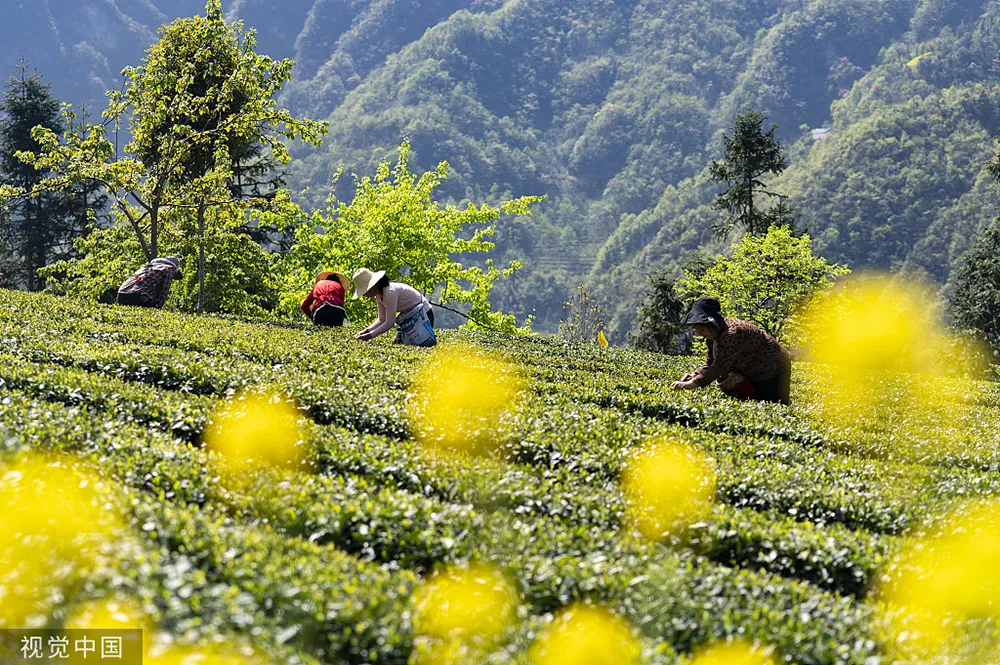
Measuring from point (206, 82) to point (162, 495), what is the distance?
18855 mm

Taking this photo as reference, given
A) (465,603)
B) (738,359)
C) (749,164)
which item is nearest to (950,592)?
(465,603)

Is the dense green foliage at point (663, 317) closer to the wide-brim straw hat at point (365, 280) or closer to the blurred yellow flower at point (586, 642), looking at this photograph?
the wide-brim straw hat at point (365, 280)

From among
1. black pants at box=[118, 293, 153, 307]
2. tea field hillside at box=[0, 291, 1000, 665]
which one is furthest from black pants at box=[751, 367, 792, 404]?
black pants at box=[118, 293, 153, 307]

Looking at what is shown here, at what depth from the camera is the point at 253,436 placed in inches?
278

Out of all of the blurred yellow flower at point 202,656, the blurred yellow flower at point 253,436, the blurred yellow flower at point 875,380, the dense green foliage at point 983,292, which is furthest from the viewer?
the dense green foliage at point 983,292

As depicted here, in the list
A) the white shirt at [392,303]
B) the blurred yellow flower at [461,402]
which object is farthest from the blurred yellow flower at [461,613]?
the white shirt at [392,303]

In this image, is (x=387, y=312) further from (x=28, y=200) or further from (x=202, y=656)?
(x=28, y=200)

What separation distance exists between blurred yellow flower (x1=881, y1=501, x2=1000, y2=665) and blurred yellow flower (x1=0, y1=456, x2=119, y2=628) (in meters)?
4.10

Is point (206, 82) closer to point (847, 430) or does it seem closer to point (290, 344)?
point (290, 344)

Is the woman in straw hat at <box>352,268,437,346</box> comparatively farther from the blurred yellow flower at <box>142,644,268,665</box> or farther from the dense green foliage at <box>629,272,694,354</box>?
the dense green foliage at <box>629,272,694,354</box>

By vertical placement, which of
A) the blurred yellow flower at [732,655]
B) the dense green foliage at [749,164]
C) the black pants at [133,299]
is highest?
the dense green foliage at [749,164]

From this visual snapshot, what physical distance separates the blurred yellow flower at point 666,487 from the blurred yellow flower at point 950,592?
134cm

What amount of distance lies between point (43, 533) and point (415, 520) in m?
2.00

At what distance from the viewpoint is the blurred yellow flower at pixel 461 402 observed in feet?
25.5
